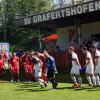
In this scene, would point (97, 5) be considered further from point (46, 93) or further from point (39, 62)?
point (46, 93)

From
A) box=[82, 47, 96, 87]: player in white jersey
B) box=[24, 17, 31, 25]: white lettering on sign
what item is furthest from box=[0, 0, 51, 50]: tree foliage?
box=[82, 47, 96, 87]: player in white jersey

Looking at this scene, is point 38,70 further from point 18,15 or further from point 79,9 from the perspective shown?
point 18,15

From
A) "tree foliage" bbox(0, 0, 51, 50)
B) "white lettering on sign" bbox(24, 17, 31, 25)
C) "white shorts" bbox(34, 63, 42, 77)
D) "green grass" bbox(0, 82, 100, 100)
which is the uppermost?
"tree foliage" bbox(0, 0, 51, 50)

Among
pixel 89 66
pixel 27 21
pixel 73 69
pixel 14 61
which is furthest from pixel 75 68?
pixel 27 21

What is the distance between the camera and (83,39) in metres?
33.8

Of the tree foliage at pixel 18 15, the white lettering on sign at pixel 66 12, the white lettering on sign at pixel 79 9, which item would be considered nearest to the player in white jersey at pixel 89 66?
the white lettering on sign at pixel 66 12

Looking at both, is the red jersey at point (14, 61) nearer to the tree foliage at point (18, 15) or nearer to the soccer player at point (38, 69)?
the soccer player at point (38, 69)

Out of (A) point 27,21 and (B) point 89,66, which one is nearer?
(B) point 89,66

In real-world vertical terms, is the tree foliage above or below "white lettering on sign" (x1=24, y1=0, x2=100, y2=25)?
above

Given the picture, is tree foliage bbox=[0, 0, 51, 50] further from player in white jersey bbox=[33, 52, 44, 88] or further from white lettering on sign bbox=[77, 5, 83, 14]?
player in white jersey bbox=[33, 52, 44, 88]

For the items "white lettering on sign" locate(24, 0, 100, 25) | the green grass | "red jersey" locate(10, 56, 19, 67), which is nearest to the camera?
the green grass

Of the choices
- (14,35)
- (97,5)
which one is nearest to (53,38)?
(97,5)

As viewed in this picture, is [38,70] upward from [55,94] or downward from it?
upward

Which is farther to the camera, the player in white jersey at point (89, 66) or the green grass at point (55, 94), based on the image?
the player in white jersey at point (89, 66)
